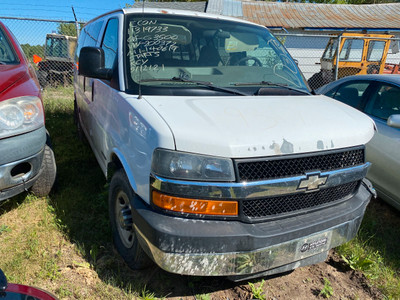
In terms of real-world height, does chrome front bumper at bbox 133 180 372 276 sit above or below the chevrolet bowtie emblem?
below

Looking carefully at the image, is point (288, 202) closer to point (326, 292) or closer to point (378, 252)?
point (326, 292)

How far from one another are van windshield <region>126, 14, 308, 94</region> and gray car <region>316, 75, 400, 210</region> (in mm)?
1203

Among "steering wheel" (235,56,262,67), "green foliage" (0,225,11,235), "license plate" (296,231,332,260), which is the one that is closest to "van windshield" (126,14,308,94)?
"steering wheel" (235,56,262,67)

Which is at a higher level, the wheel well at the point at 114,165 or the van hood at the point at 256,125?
the van hood at the point at 256,125

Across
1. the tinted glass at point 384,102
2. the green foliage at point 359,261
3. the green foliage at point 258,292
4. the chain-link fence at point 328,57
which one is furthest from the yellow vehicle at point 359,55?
the green foliage at point 258,292

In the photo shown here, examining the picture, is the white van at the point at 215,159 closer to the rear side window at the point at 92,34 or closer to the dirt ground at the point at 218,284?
the dirt ground at the point at 218,284

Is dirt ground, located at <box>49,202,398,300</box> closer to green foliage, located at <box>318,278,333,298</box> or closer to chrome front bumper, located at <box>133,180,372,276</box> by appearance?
green foliage, located at <box>318,278,333,298</box>

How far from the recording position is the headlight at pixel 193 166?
5.85 ft

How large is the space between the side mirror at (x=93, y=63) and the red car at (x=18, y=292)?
1.74m

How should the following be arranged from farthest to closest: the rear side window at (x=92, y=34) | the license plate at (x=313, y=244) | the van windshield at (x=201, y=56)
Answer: the rear side window at (x=92, y=34) → the van windshield at (x=201, y=56) → the license plate at (x=313, y=244)

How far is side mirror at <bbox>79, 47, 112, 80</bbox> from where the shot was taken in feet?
8.37

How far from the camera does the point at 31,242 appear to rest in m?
2.76

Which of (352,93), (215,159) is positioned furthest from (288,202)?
(352,93)

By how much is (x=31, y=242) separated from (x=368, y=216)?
3514 millimetres
